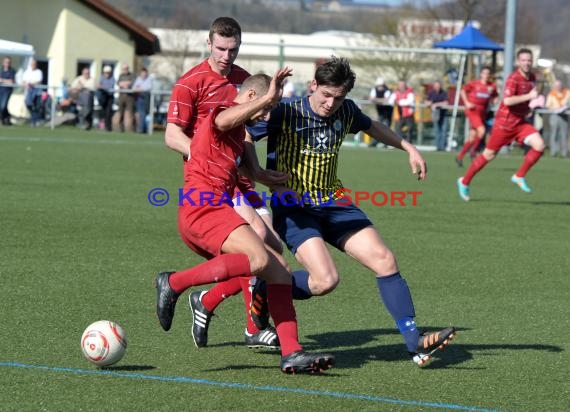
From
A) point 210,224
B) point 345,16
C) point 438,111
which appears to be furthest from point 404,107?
point 345,16

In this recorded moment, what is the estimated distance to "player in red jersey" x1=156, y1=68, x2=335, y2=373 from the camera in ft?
19.4

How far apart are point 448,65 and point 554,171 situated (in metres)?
10.8

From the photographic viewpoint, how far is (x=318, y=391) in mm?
5656

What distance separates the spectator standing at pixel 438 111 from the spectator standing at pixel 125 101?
809 cm

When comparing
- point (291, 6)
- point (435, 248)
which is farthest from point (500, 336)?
point (291, 6)

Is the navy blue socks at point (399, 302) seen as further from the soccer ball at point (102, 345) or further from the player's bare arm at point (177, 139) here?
the soccer ball at point (102, 345)

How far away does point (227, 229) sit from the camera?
600cm

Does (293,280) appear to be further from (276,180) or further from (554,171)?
(554,171)

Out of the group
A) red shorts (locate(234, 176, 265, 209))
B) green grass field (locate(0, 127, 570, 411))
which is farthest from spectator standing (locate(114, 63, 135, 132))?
red shorts (locate(234, 176, 265, 209))

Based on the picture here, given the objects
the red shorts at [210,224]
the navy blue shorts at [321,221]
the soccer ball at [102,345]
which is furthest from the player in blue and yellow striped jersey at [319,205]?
the soccer ball at [102,345]

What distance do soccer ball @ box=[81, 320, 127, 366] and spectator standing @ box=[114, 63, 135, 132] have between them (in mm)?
25552

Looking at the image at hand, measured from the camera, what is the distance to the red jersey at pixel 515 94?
618 inches

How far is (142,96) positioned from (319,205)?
25.7 meters

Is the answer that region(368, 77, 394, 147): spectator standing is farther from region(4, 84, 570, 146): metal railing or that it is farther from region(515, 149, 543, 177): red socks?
region(515, 149, 543, 177): red socks
